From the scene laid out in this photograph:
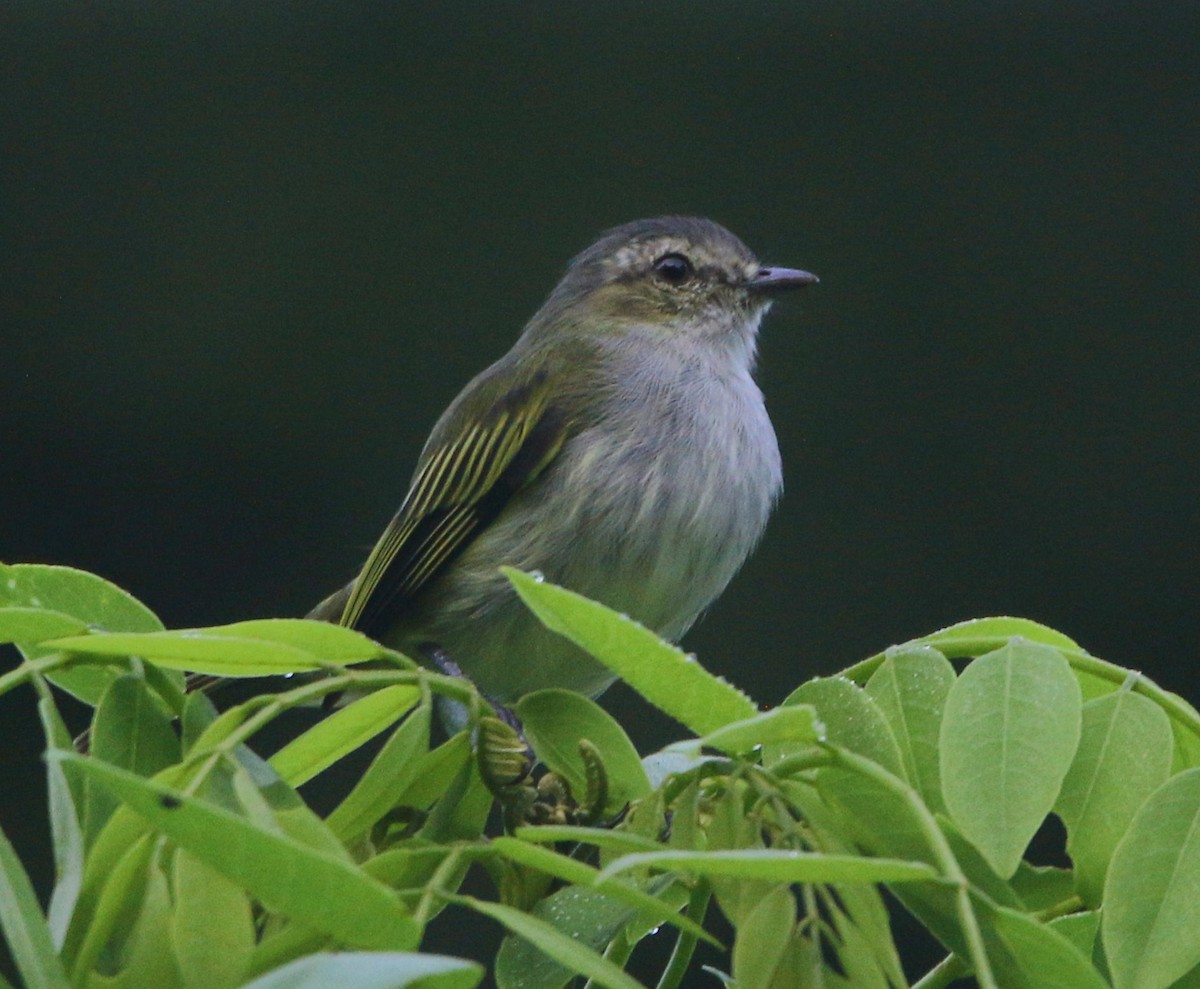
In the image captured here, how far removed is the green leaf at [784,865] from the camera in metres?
0.72

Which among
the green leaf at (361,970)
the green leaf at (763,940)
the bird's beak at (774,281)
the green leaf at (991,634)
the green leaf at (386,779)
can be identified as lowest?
the green leaf at (763,940)

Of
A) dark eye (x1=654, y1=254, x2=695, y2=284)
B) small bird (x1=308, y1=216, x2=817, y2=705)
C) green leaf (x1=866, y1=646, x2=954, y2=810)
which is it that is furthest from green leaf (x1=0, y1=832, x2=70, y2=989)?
dark eye (x1=654, y1=254, x2=695, y2=284)

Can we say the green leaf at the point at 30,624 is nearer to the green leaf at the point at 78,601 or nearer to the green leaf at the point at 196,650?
the green leaf at the point at 196,650

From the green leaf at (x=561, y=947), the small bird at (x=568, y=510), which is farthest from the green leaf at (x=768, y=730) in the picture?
the small bird at (x=568, y=510)

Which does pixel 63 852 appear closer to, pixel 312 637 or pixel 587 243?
pixel 312 637

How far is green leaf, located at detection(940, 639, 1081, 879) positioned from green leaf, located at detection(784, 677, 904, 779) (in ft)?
0.13

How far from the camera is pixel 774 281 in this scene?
310cm

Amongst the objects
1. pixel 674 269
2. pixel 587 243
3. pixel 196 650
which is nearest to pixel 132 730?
pixel 196 650

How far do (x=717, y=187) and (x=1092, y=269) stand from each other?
44.7 inches

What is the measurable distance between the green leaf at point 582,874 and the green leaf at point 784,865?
4cm

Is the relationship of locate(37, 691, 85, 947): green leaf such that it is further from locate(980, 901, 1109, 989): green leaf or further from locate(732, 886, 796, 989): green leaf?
locate(980, 901, 1109, 989): green leaf

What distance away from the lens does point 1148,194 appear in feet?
15.7

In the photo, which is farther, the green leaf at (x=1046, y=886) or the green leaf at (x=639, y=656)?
the green leaf at (x=1046, y=886)

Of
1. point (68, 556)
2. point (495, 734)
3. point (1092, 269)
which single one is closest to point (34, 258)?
point (68, 556)
